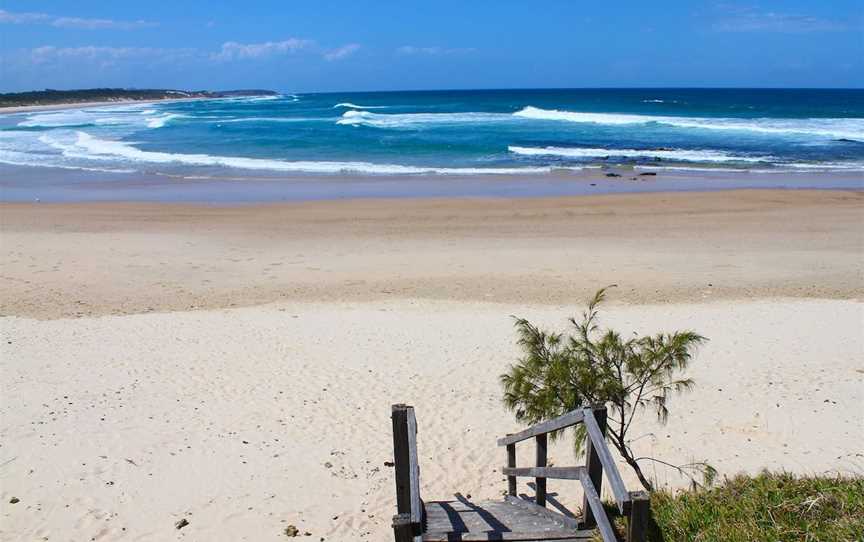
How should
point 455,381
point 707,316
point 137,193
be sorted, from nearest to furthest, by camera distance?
point 455,381 < point 707,316 < point 137,193

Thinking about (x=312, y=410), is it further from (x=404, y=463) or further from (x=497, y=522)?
(x=404, y=463)

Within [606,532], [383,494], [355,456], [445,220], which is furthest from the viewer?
[445,220]

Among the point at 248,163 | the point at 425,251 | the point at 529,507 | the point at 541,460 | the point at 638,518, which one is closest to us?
the point at 638,518

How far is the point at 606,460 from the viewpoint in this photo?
4.05m

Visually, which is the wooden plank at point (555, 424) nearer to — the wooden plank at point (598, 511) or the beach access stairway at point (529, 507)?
the beach access stairway at point (529, 507)

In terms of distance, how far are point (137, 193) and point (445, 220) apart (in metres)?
13.0

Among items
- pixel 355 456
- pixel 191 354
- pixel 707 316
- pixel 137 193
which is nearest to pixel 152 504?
pixel 355 456

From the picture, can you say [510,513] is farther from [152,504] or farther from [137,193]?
[137,193]

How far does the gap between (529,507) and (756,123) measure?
61029mm

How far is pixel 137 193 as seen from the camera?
27.3 m

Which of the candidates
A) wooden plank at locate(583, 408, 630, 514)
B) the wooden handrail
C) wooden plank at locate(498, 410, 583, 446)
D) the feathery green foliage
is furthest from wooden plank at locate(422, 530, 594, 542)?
the feathery green foliage

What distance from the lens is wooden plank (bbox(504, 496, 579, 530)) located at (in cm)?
486

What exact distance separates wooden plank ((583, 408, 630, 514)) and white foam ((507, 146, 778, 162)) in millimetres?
35025

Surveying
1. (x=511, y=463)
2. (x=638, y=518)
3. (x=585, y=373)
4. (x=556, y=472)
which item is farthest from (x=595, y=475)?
(x=511, y=463)
